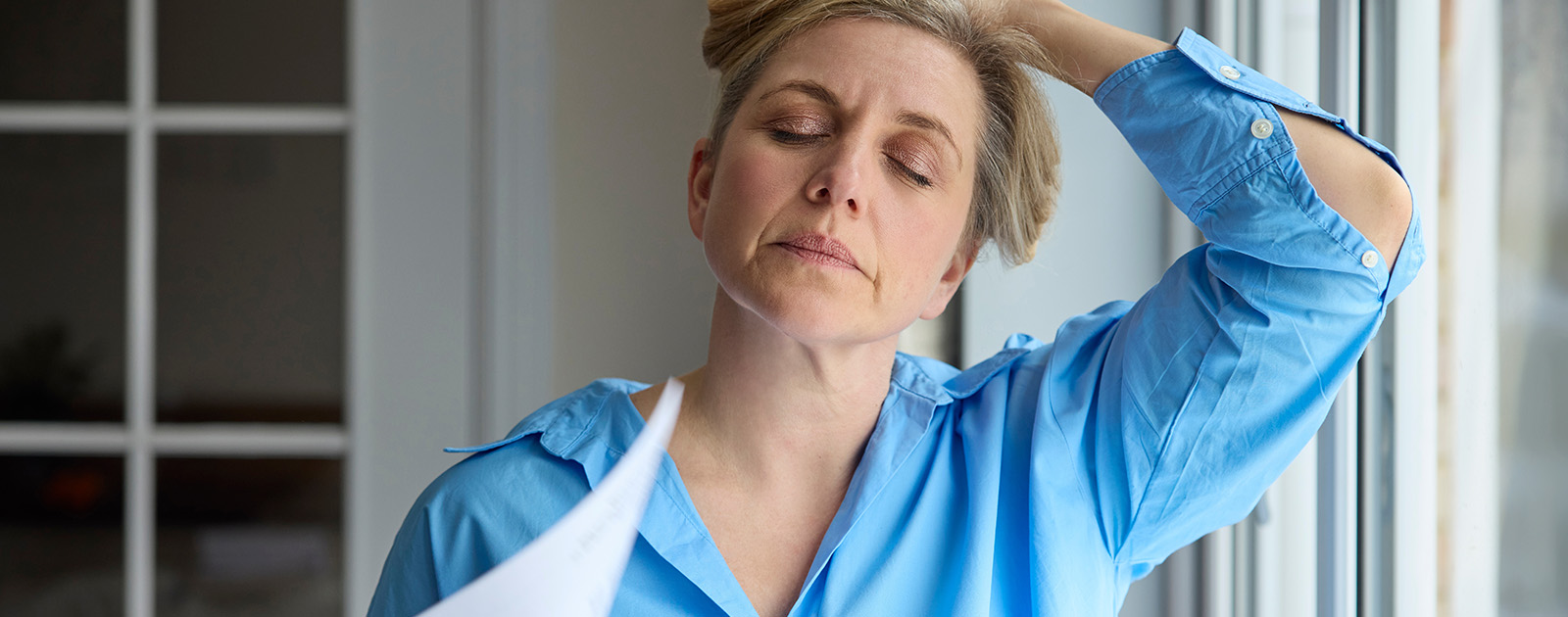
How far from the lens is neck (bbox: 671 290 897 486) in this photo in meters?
0.78

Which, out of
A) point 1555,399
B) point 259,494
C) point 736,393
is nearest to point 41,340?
point 259,494

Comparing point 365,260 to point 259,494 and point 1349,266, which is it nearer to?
point 259,494

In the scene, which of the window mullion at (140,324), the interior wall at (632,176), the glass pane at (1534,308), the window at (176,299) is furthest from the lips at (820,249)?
the window mullion at (140,324)

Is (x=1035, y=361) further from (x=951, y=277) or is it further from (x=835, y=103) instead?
(x=835, y=103)

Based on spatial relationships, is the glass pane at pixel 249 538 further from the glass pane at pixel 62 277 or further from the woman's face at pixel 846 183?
the woman's face at pixel 846 183

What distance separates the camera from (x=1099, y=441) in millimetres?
757

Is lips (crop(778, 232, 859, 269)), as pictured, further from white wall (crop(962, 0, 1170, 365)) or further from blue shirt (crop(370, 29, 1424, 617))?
white wall (crop(962, 0, 1170, 365))

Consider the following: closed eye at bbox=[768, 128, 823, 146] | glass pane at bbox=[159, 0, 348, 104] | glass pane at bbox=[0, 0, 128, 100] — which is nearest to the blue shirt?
closed eye at bbox=[768, 128, 823, 146]

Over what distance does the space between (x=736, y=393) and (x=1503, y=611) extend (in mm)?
581

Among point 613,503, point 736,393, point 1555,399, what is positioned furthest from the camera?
point 736,393

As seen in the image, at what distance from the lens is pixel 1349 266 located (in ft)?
2.06

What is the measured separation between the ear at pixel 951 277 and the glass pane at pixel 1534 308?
40 centimetres

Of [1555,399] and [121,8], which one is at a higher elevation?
[121,8]

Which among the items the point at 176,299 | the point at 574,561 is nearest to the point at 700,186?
the point at 574,561
